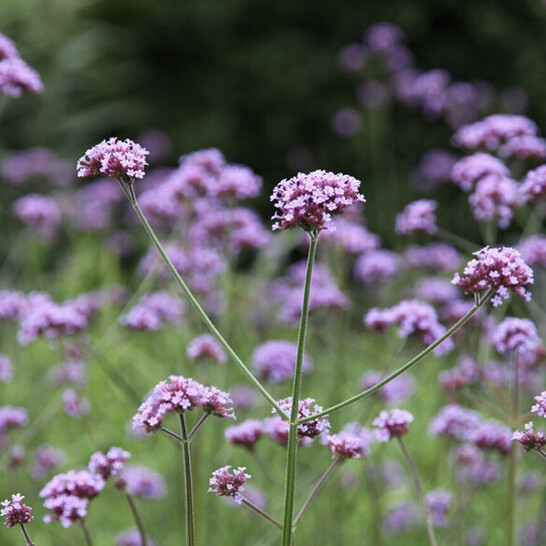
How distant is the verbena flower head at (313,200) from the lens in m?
1.48

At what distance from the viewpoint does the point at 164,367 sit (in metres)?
Answer: 4.23

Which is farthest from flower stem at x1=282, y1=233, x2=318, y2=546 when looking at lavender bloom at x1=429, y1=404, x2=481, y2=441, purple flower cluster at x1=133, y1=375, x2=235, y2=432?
lavender bloom at x1=429, y1=404, x2=481, y2=441

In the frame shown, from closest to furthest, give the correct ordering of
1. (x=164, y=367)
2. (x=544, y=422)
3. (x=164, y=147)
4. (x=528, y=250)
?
(x=528, y=250) → (x=544, y=422) → (x=164, y=367) → (x=164, y=147)

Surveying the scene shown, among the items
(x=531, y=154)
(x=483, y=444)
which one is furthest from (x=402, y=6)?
(x=483, y=444)

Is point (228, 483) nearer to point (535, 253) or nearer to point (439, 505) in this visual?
point (439, 505)

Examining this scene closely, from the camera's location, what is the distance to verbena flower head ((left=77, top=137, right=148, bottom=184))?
1.59 metres

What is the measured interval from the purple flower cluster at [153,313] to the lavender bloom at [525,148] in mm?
1347

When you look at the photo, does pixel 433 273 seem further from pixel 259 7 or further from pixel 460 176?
pixel 259 7

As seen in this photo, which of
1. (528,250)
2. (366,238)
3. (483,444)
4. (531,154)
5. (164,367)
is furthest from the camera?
(164,367)

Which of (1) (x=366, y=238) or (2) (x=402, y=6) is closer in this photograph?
(1) (x=366, y=238)

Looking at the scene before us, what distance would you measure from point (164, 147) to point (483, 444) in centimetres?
544

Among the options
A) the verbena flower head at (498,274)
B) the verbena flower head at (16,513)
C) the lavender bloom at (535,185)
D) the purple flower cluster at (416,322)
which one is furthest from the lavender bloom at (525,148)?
the verbena flower head at (16,513)

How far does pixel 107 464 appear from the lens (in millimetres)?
1789

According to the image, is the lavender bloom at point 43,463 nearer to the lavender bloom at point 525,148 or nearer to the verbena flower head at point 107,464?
the verbena flower head at point 107,464
